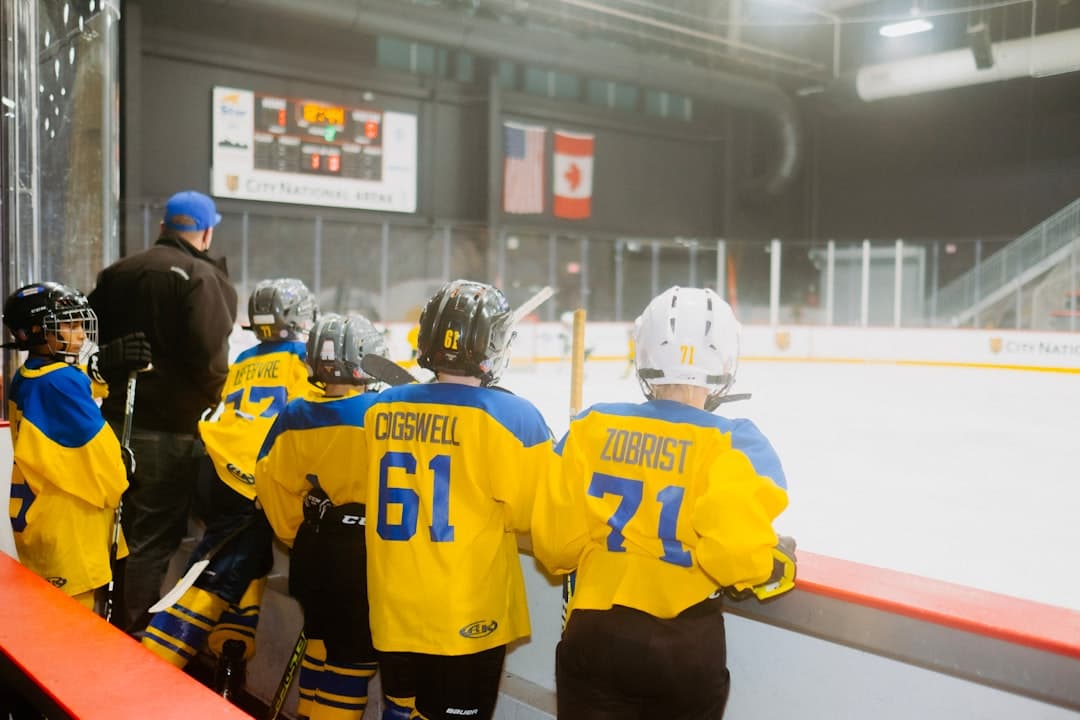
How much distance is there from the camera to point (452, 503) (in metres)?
1.56

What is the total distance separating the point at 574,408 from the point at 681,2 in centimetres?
1182

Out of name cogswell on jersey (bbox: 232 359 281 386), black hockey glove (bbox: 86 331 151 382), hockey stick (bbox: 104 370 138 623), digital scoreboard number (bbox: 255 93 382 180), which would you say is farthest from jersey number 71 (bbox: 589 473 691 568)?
digital scoreboard number (bbox: 255 93 382 180)

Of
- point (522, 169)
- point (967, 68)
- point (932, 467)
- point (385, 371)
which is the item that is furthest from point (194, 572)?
point (522, 169)

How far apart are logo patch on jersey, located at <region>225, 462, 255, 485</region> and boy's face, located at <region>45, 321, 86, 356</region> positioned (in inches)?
16.8

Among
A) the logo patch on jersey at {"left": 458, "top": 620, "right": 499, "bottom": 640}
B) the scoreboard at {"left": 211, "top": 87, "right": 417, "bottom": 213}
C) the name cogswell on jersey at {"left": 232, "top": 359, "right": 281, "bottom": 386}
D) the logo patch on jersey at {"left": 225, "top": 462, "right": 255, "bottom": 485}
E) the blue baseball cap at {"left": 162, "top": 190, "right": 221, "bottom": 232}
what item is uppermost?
the scoreboard at {"left": 211, "top": 87, "right": 417, "bottom": 213}

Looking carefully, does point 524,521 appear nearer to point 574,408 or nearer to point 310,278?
point 574,408

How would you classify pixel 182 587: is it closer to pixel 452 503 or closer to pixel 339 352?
pixel 339 352

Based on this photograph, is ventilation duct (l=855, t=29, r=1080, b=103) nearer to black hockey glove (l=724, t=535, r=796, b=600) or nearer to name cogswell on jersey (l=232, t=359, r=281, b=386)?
name cogswell on jersey (l=232, t=359, r=281, b=386)

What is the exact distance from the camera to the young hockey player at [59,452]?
2.12m

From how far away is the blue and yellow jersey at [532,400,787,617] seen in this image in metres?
1.27

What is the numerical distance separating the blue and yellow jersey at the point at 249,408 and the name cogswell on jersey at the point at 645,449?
1.11 m

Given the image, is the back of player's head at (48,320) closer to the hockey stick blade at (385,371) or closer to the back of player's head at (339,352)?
the back of player's head at (339,352)

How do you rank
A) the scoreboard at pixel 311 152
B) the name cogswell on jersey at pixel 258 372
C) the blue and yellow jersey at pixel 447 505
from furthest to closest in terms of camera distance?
the scoreboard at pixel 311 152, the name cogswell on jersey at pixel 258 372, the blue and yellow jersey at pixel 447 505

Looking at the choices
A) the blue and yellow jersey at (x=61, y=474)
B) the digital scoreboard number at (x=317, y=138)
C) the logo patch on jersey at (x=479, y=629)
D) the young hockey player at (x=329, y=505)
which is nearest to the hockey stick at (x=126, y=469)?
the blue and yellow jersey at (x=61, y=474)
